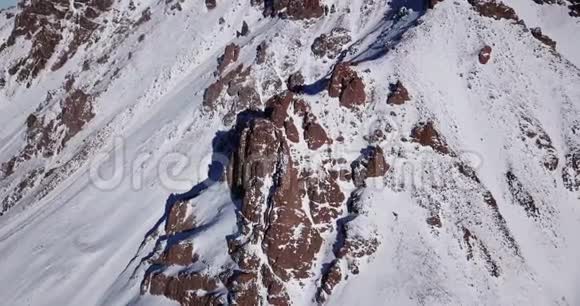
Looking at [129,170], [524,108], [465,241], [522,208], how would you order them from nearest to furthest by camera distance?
[465,241], [522,208], [524,108], [129,170]

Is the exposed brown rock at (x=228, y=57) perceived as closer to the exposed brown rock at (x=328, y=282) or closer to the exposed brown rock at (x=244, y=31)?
the exposed brown rock at (x=244, y=31)

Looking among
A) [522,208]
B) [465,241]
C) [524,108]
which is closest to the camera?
[465,241]

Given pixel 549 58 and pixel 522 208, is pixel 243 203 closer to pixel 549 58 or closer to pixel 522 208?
pixel 522 208

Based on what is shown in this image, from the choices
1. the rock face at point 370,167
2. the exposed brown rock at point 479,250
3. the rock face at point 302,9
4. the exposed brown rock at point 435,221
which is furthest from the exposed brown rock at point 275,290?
the rock face at point 302,9

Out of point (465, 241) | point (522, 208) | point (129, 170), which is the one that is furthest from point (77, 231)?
point (522, 208)

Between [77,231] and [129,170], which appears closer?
[77,231]

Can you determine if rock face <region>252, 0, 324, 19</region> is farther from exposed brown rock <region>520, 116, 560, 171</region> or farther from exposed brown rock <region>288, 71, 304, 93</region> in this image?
exposed brown rock <region>520, 116, 560, 171</region>

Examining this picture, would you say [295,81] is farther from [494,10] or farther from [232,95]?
[494,10]
